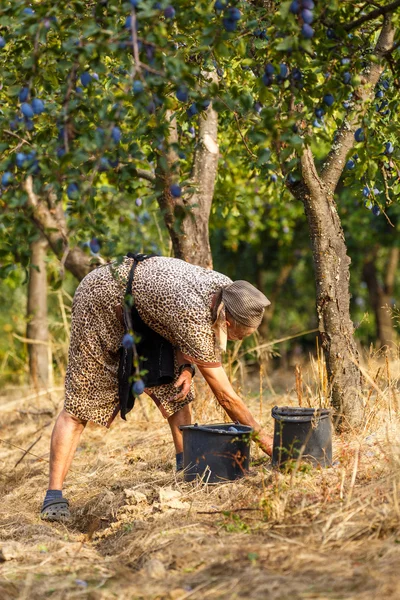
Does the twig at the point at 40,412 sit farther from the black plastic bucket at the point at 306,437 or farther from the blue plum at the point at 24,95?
the blue plum at the point at 24,95

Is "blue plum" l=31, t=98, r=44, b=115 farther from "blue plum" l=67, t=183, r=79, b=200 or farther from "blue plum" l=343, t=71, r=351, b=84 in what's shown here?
"blue plum" l=343, t=71, r=351, b=84

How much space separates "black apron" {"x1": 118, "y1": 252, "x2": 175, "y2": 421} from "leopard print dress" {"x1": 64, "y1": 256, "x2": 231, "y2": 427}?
6cm

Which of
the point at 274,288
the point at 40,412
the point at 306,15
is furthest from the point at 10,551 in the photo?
the point at 274,288

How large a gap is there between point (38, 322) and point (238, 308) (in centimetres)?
466

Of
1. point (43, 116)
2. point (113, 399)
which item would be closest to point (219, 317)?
point (113, 399)

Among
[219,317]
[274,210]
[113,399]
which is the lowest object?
[113,399]

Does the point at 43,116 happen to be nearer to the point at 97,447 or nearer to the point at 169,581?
the point at 169,581

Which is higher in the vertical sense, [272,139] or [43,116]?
[43,116]

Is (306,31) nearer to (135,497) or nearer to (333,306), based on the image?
(333,306)

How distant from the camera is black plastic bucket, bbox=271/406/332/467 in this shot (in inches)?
142

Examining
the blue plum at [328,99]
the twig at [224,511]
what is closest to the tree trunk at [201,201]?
the blue plum at [328,99]

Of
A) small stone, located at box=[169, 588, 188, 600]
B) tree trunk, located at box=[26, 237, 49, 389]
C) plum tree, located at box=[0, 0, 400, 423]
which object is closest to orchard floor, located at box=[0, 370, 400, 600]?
small stone, located at box=[169, 588, 188, 600]

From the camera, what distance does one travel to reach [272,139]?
278 cm

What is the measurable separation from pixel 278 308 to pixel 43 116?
36.7 feet
